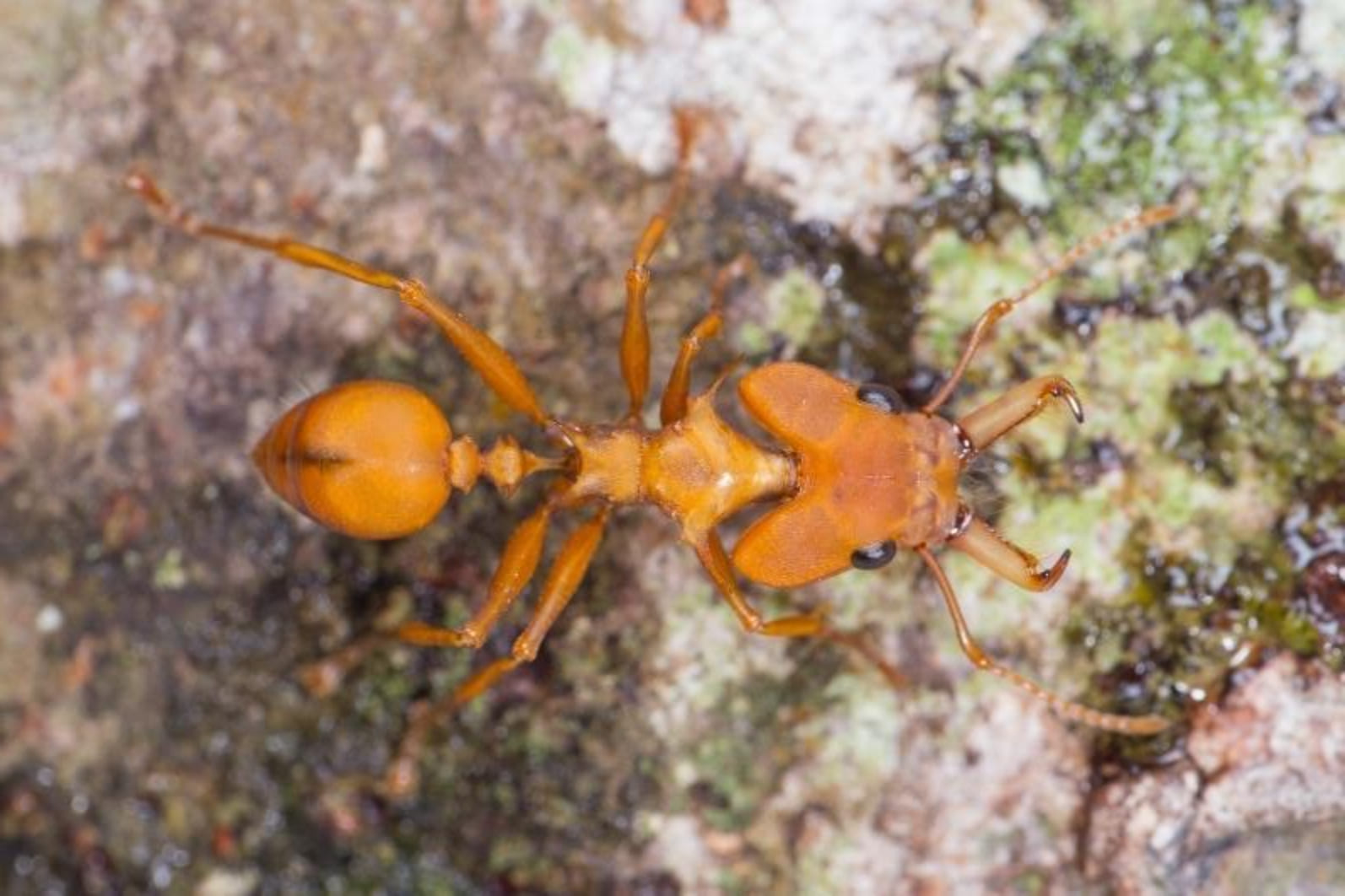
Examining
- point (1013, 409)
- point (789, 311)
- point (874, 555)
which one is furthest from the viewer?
point (789, 311)

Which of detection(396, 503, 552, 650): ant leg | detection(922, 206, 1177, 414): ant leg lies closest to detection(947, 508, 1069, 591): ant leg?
detection(922, 206, 1177, 414): ant leg

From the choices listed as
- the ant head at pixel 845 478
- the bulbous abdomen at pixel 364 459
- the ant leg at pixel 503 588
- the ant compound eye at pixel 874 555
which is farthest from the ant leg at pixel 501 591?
the ant compound eye at pixel 874 555

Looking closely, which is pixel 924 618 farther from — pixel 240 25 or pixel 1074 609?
pixel 240 25

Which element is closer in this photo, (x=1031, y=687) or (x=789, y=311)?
(x=1031, y=687)

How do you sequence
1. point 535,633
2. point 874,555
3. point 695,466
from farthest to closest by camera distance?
point 695,466
point 535,633
point 874,555

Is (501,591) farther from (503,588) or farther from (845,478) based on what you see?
(845,478)

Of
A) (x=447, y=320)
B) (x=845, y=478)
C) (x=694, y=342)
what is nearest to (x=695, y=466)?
(x=694, y=342)
